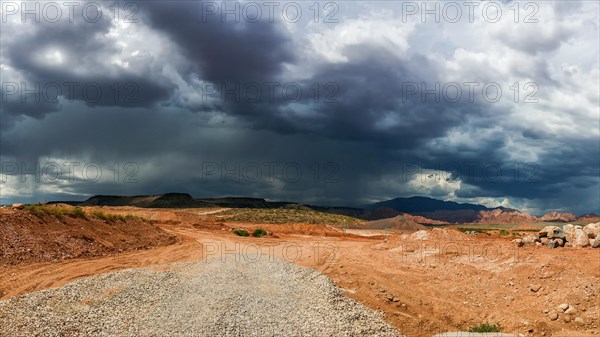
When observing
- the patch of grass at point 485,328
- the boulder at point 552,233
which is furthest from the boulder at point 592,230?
the patch of grass at point 485,328

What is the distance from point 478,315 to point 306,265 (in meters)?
10.5

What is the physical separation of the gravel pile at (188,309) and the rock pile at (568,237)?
15.7 m

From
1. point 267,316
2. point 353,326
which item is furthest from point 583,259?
point 267,316

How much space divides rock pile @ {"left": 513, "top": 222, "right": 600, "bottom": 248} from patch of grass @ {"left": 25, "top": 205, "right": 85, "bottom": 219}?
1192 inches

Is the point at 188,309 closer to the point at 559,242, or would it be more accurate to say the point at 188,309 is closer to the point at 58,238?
the point at 58,238

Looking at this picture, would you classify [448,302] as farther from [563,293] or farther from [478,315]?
[563,293]

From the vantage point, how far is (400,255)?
30484 mm

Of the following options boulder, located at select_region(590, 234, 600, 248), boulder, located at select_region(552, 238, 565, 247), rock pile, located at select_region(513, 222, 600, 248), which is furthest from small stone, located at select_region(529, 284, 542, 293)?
boulder, located at select_region(552, 238, 565, 247)

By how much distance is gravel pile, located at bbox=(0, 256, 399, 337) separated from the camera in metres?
14.0

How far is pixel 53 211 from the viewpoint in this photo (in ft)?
96.7

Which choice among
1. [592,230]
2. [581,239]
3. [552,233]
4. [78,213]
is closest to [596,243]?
[581,239]

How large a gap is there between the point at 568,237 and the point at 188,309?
2391 centimetres

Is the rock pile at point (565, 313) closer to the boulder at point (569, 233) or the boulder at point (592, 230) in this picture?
the boulder at point (592, 230)

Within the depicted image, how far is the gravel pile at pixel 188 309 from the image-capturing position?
14.0 meters
